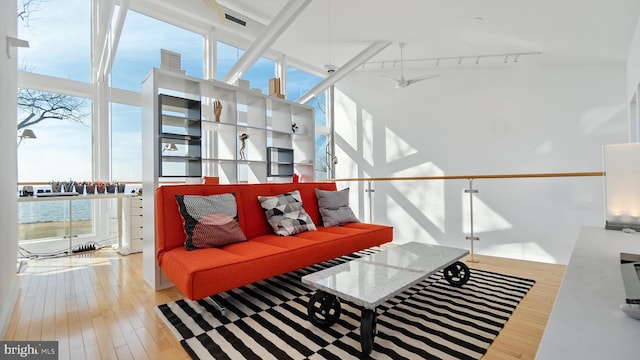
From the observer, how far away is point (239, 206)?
9.77 ft

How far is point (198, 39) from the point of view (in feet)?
17.8

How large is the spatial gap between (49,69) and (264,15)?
3.17 m

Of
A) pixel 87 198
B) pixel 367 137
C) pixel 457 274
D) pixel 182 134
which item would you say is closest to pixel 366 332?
pixel 457 274

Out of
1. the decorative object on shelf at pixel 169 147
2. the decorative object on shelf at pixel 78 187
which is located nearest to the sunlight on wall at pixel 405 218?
the decorative object on shelf at pixel 169 147

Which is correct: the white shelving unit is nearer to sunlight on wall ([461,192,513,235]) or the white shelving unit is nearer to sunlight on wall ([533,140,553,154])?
sunlight on wall ([461,192,513,235])

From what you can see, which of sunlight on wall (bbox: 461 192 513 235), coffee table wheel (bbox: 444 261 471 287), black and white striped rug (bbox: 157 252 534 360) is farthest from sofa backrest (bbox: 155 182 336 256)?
sunlight on wall (bbox: 461 192 513 235)

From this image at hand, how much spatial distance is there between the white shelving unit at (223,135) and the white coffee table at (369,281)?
1585mm

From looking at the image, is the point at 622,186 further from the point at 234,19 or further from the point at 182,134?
the point at 234,19

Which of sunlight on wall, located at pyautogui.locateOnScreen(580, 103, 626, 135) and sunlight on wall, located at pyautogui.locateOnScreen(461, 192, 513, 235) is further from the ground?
sunlight on wall, located at pyautogui.locateOnScreen(580, 103, 626, 135)

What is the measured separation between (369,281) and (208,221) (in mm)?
1429

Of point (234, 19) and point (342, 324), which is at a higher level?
point (234, 19)

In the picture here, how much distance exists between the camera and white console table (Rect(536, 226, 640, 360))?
0.64 m

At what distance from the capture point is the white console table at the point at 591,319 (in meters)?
0.64

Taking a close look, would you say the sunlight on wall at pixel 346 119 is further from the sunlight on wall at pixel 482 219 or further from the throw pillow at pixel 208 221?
the throw pillow at pixel 208 221
